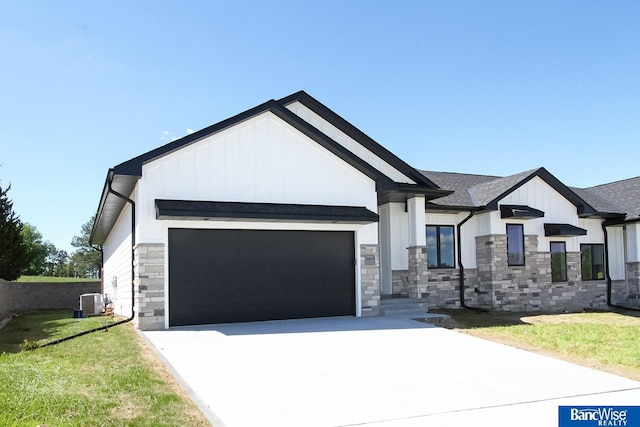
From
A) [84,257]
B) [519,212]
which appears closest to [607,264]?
[519,212]

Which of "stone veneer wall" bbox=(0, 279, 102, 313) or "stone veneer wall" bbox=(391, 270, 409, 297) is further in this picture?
"stone veneer wall" bbox=(0, 279, 102, 313)

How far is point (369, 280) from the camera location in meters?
14.1

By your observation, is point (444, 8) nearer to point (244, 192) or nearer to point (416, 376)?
point (244, 192)

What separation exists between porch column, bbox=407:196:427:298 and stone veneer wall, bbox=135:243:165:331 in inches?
313

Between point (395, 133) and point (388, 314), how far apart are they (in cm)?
891

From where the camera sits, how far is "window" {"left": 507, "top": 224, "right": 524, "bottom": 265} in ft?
58.9

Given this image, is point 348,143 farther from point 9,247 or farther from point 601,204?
point 9,247

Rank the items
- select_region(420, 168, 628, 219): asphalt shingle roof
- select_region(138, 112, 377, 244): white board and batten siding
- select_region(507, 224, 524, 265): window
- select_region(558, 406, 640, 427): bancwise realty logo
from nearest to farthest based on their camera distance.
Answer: select_region(558, 406, 640, 427): bancwise realty logo → select_region(138, 112, 377, 244): white board and batten siding → select_region(420, 168, 628, 219): asphalt shingle roof → select_region(507, 224, 524, 265): window

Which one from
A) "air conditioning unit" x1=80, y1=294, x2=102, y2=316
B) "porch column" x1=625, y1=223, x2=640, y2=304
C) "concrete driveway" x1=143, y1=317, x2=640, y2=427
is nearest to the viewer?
"concrete driveway" x1=143, y1=317, x2=640, y2=427

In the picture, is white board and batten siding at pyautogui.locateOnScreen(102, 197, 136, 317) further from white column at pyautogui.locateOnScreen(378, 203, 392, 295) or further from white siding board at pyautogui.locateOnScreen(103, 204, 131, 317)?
white column at pyautogui.locateOnScreen(378, 203, 392, 295)

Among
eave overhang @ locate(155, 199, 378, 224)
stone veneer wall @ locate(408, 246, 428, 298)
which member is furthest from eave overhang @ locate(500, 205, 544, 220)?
eave overhang @ locate(155, 199, 378, 224)

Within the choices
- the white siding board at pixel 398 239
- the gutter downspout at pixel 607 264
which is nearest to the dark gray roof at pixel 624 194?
the gutter downspout at pixel 607 264

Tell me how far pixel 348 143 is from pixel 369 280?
4.65m

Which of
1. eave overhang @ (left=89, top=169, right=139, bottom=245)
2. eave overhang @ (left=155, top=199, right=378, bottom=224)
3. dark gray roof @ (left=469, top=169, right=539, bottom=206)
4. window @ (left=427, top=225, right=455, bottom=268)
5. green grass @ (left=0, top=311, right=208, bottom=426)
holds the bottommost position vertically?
green grass @ (left=0, top=311, right=208, bottom=426)
